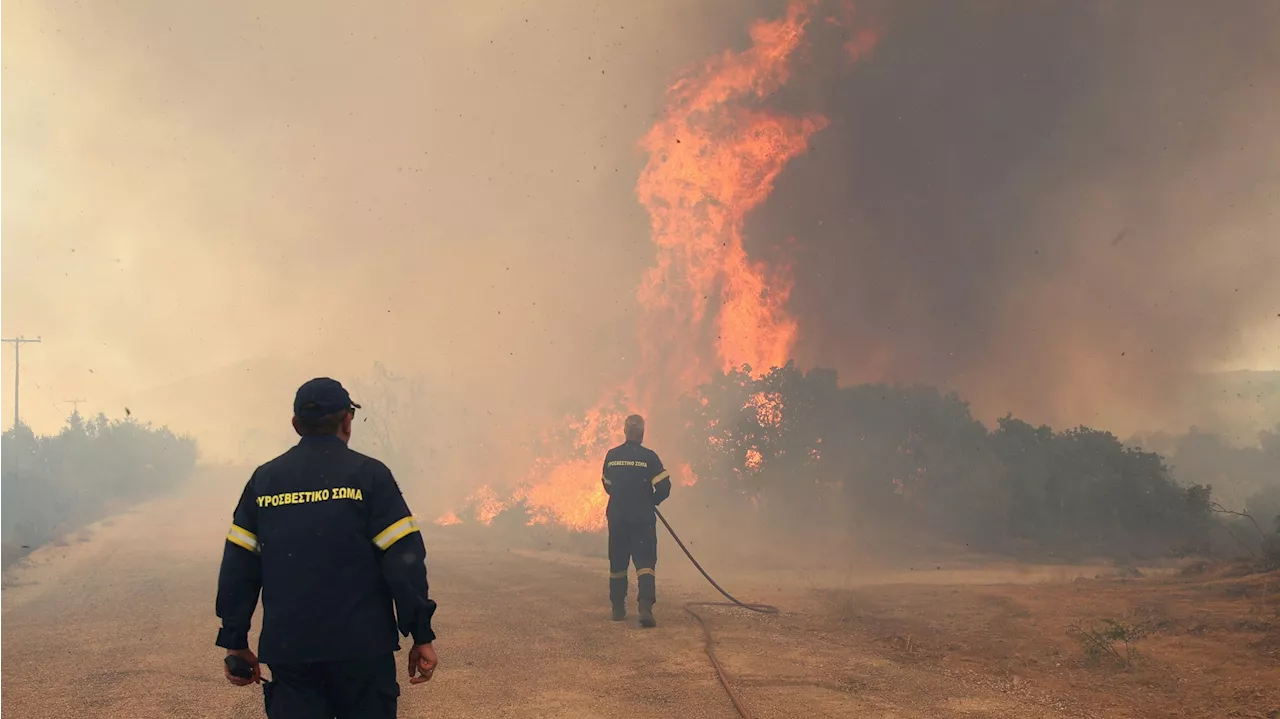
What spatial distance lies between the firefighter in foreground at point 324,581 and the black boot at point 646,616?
21.5 ft

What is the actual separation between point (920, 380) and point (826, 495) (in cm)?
790

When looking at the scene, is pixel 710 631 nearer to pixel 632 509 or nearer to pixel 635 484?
pixel 632 509

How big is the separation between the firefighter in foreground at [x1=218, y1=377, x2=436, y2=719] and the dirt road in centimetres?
324

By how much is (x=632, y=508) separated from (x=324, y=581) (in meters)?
7.17

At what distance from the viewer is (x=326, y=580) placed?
11.3 ft

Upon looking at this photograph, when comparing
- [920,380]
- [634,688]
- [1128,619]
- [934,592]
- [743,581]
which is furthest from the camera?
[920,380]

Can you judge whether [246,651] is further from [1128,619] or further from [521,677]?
[1128,619]

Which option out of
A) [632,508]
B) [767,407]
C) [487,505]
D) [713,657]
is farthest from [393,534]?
[487,505]

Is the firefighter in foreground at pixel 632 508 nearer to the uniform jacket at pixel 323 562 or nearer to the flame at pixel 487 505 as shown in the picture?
the uniform jacket at pixel 323 562

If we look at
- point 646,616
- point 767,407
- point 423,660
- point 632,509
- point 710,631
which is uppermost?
point 767,407

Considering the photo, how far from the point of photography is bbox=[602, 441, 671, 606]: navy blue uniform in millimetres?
10352

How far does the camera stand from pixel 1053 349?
28.2m

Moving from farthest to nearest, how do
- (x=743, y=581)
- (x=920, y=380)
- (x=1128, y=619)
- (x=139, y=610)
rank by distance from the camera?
(x=920, y=380)
(x=743, y=581)
(x=139, y=610)
(x=1128, y=619)

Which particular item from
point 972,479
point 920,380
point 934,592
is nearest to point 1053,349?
point 920,380
